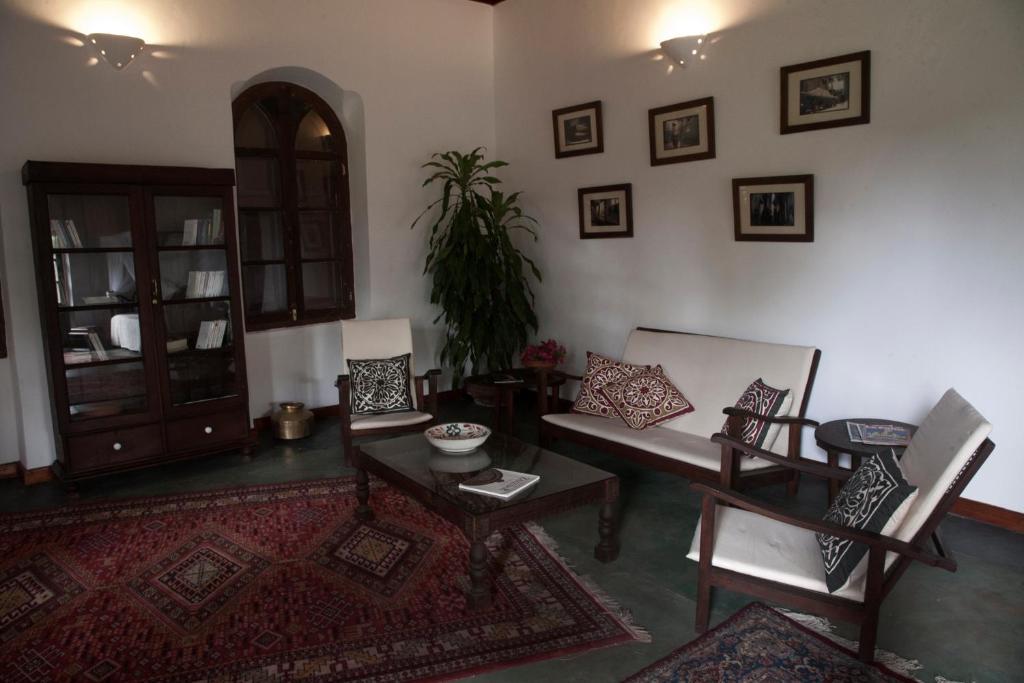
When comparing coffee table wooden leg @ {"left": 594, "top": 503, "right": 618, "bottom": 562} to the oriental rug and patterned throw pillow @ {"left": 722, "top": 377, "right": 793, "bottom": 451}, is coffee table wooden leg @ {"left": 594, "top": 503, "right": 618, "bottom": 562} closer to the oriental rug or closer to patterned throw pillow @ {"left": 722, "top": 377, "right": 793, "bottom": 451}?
the oriental rug

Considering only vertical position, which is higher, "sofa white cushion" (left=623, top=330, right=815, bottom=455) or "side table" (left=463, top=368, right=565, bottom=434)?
"sofa white cushion" (left=623, top=330, right=815, bottom=455)

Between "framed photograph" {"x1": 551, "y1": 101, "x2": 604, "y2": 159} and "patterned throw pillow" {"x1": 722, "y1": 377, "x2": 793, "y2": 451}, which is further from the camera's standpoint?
"framed photograph" {"x1": 551, "y1": 101, "x2": 604, "y2": 159}

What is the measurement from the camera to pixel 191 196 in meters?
4.41

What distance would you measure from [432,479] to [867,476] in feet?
5.51

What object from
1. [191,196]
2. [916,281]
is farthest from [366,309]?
[916,281]

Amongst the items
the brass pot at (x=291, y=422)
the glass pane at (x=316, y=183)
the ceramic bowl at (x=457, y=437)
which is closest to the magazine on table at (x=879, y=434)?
the ceramic bowl at (x=457, y=437)

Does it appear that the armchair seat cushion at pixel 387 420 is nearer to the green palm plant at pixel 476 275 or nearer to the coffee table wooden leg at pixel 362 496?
the coffee table wooden leg at pixel 362 496

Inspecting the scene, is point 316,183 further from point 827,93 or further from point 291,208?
point 827,93

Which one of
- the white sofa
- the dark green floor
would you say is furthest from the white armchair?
the white sofa

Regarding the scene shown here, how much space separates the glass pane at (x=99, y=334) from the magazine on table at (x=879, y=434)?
12.8 feet

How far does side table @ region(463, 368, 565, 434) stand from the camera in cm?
494

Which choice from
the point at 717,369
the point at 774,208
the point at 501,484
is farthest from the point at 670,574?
the point at 774,208

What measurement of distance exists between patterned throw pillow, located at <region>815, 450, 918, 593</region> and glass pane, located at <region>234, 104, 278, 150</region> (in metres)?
4.59

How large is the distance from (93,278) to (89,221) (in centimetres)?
31
